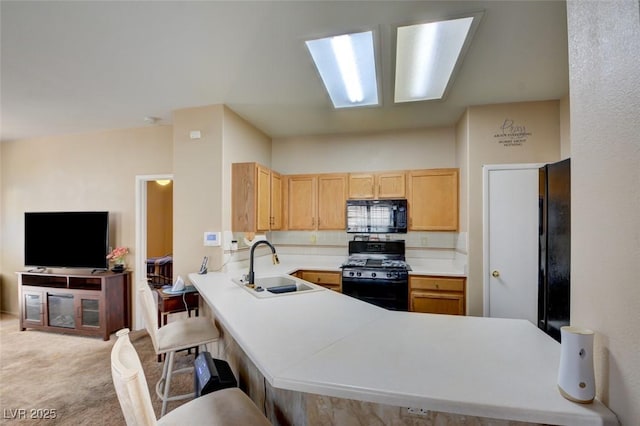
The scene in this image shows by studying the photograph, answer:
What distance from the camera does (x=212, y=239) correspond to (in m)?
3.03

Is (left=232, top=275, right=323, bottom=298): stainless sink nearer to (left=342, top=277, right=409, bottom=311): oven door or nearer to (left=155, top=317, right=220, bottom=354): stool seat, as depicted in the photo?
(left=155, top=317, right=220, bottom=354): stool seat

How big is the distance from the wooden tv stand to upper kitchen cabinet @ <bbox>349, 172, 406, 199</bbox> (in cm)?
321

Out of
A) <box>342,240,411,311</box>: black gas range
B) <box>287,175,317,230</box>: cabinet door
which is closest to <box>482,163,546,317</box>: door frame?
<box>342,240,411,311</box>: black gas range

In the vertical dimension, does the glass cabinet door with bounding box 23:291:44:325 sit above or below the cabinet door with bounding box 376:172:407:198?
below

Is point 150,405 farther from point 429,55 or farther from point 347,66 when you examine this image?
point 429,55

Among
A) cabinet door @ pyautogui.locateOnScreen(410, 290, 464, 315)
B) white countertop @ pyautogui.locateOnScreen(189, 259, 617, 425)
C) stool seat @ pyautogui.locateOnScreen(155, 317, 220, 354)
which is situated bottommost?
cabinet door @ pyautogui.locateOnScreen(410, 290, 464, 315)

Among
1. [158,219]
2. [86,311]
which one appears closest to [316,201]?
[86,311]

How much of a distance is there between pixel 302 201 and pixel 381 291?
1.61 m

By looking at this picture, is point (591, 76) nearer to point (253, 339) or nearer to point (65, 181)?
point (253, 339)

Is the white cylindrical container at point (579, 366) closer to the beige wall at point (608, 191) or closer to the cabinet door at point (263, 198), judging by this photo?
the beige wall at point (608, 191)

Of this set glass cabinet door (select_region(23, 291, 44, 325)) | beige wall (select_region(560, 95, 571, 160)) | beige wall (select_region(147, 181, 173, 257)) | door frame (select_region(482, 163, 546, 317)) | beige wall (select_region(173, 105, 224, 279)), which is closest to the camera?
beige wall (select_region(560, 95, 571, 160))

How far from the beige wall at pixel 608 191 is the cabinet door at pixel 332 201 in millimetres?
3040

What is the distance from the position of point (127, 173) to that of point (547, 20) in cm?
461

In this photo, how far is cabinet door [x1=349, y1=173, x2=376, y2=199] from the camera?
3.85 m
